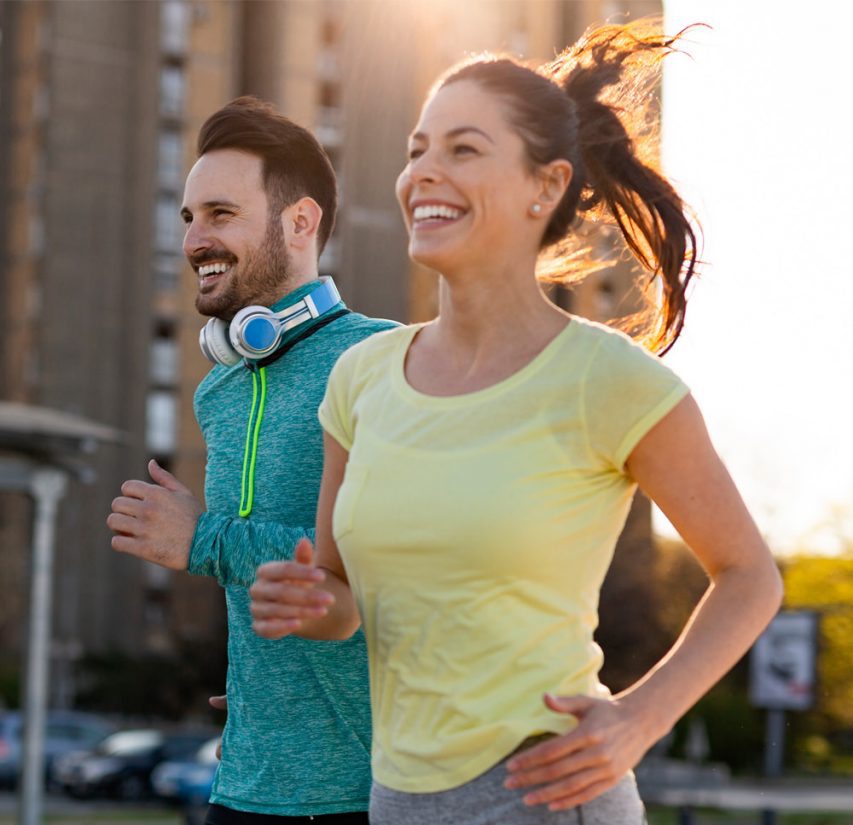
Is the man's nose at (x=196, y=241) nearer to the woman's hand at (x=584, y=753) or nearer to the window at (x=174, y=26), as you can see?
the woman's hand at (x=584, y=753)

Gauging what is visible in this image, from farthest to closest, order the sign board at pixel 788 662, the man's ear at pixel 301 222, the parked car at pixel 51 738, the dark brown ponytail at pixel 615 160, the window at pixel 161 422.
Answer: the window at pixel 161 422
the parked car at pixel 51 738
the sign board at pixel 788 662
the man's ear at pixel 301 222
the dark brown ponytail at pixel 615 160

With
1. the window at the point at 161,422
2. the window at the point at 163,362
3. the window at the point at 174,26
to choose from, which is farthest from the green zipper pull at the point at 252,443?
the window at the point at 174,26

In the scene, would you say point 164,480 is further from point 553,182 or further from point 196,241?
point 553,182

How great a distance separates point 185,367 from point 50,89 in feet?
33.1

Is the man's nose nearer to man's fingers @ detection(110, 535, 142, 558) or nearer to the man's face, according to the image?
the man's face

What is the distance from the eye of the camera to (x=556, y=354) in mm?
2416

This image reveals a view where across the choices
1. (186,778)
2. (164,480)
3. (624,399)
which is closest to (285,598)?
(624,399)

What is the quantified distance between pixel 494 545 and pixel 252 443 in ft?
3.78

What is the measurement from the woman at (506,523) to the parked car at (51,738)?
3080cm

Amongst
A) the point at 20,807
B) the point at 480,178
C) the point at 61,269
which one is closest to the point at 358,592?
the point at 480,178

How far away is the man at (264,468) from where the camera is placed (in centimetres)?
309

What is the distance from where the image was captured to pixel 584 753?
222cm

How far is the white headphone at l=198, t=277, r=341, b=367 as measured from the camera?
3404 mm

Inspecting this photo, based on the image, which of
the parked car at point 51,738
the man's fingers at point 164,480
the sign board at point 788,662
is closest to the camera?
the man's fingers at point 164,480
